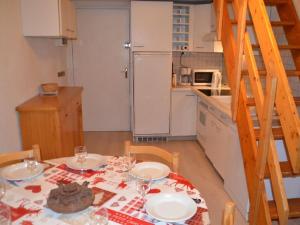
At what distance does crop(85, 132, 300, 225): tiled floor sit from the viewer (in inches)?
106

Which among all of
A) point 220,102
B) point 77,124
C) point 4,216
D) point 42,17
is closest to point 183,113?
point 220,102

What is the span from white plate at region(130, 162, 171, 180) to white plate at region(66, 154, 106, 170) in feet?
0.76

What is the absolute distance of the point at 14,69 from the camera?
2584 millimetres

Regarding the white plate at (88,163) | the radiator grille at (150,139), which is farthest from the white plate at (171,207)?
the radiator grille at (150,139)

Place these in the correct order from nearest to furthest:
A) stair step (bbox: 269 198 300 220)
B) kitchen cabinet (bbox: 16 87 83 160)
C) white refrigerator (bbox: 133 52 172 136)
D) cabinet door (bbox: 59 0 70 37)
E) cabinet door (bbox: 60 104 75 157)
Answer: stair step (bbox: 269 198 300 220)
kitchen cabinet (bbox: 16 87 83 160)
cabinet door (bbox: 60 104 75 157)
cabinet door (bbox: 59 0 70 37)
white refrigerator (bbox: 133 52 172 136)

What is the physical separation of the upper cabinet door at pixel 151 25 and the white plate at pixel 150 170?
2.74 metres

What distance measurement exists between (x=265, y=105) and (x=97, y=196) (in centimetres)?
115

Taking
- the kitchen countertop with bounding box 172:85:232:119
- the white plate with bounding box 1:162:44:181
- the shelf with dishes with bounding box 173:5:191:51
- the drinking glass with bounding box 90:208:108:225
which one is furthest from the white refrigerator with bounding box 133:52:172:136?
the drinking glass with bounding box 90:208:108:225

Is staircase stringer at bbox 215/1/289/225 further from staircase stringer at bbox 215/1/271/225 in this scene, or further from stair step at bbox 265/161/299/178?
stair step at bbox 265/161/299/178

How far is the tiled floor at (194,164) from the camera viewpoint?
2.68 metres

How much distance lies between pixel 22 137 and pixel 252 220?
2.07 meters

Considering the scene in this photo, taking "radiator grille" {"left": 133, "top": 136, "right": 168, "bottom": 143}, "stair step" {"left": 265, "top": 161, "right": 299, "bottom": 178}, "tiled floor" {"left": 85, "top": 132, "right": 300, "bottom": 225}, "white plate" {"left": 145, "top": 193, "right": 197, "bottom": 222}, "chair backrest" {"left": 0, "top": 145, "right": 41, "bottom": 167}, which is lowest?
"tiled floor" {"left": 85, "top": 132, "right": 300, "bottom": 225}

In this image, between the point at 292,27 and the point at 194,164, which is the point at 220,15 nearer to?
the point at 292,27

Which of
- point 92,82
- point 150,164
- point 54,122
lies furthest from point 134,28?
point 150,164
